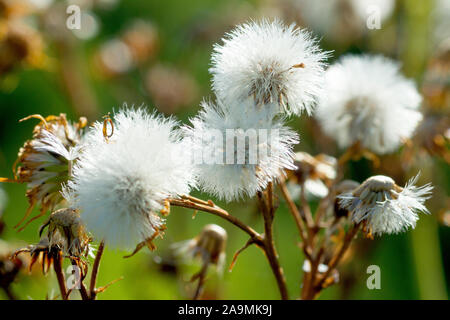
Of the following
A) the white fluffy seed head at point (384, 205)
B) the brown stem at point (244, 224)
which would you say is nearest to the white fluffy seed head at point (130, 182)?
the brown stem at point (244, 224)

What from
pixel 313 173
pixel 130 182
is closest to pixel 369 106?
pixel 313 173

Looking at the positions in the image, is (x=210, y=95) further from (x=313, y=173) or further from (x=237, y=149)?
(x=237, y=149)

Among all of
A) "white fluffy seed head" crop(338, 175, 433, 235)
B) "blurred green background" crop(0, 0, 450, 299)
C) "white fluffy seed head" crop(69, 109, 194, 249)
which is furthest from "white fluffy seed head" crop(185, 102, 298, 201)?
"blurred green background" crop(0, 0, 450, 299)

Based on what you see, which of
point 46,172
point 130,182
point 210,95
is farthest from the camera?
point 210,95

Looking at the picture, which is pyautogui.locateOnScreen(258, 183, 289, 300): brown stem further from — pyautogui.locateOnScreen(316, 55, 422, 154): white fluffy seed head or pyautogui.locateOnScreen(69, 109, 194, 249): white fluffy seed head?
pyautogui.locateOnScreen(316, 55, 422, 154): white fluffy seed head

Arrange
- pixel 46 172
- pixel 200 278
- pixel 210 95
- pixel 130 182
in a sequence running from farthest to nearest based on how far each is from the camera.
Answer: pixel 210 95
pixel 200 278
pixel 46 172
pixel 130 182
